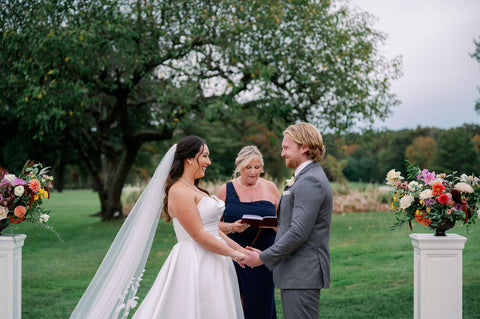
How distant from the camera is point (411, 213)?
4.43 meters

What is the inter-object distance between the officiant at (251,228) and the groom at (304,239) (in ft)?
4.18

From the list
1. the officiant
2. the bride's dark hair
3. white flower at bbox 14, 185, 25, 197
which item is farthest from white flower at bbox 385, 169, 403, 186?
white flower at bbox 14, 185, 25, 197

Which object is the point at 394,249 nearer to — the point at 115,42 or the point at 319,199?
the point at 115,42

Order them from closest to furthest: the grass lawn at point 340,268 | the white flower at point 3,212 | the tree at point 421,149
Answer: the white flower at point 3,212 → the grass lawn at point 340,268 → the tree at point 421,149

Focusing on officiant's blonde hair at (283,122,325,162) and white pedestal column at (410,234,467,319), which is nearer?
officiant's blonde hair at (283,122,325,162)

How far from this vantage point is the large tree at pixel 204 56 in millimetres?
12695

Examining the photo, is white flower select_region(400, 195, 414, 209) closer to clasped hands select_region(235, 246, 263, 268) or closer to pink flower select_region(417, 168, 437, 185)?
pink flower select_region(417, 168, 437, 185)

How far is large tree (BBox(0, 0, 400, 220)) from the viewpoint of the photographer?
1270 centimetres

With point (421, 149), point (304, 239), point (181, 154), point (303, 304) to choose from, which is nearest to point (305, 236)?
point (304, 239)

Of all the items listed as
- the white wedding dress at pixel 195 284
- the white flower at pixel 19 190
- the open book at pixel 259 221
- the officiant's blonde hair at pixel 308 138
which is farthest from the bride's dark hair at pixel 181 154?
the white flower at pixel 19 190

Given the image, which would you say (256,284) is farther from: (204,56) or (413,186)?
(204,56)

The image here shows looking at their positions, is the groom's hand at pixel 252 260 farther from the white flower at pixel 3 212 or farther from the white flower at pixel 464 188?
the white flower at pixel 3 212

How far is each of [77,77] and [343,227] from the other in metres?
9.10

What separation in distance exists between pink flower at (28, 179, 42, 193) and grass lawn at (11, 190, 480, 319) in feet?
10.0
